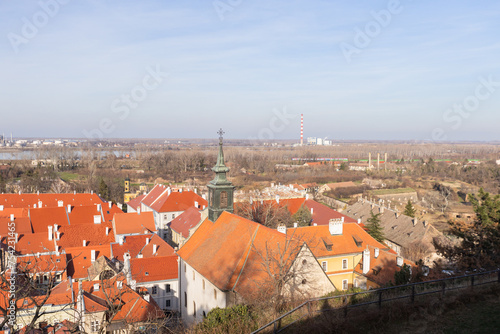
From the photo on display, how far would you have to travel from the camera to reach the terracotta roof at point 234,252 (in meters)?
17.5

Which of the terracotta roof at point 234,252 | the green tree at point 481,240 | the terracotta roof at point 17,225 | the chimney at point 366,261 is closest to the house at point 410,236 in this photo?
the chimney at point 366,261

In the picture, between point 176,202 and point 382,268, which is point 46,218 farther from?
point 382,268

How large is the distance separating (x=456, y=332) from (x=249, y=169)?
11444 cm

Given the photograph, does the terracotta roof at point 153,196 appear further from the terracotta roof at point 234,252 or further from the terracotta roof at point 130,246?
the terracotta roof at point 234,252

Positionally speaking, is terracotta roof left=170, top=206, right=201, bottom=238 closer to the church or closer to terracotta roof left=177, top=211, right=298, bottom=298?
the church

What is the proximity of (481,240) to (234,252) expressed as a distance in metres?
12.2

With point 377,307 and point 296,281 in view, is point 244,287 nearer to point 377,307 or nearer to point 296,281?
point 296,281

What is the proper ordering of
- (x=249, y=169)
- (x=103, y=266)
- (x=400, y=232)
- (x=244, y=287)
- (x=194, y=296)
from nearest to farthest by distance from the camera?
(x=244, y=287), (x=194, y=296), (x=103, y=266), (x=400, y=232), (x=249, y=169)

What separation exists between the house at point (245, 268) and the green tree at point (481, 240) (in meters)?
6.98

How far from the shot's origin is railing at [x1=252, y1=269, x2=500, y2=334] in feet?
35.3

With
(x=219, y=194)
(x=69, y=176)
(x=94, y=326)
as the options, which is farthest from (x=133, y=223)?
(x=69, y=176)

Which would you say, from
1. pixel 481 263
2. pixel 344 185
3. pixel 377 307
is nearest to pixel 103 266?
pixel 377 307

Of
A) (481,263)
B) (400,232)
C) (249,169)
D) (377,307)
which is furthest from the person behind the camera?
(249,169)

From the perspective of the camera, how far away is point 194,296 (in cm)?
2156
